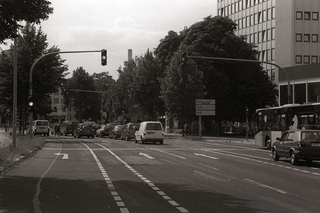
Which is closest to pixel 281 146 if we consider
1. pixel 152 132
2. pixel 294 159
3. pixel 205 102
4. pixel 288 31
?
pixel 294 159

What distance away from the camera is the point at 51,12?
16719 mm

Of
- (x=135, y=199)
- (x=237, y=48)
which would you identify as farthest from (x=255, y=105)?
(x=135, y=199)

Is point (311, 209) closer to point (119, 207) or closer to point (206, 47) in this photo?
point (119, 207)

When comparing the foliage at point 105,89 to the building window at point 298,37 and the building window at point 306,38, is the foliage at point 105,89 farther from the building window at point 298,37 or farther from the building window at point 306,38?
the building window at point 306,38

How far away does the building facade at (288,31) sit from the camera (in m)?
82.8

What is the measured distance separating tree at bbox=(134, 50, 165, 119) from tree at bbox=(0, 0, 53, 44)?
53608 mm

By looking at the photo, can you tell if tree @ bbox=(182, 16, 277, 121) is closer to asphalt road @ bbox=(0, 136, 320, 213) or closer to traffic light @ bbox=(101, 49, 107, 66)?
traffic light @ bbox=(101, 49, 107, 66)

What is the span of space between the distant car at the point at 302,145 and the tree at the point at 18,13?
10843 mm

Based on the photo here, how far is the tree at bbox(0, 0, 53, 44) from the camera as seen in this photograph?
15.8 metres

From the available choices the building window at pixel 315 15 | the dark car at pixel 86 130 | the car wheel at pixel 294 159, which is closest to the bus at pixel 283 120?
the car wheel at pixel 294 159

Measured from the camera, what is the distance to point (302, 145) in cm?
2097

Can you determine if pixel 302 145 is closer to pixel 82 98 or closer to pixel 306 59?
pixel 306 59

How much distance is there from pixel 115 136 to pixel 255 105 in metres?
17.6

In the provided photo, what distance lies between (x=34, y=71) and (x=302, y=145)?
3276 cm
